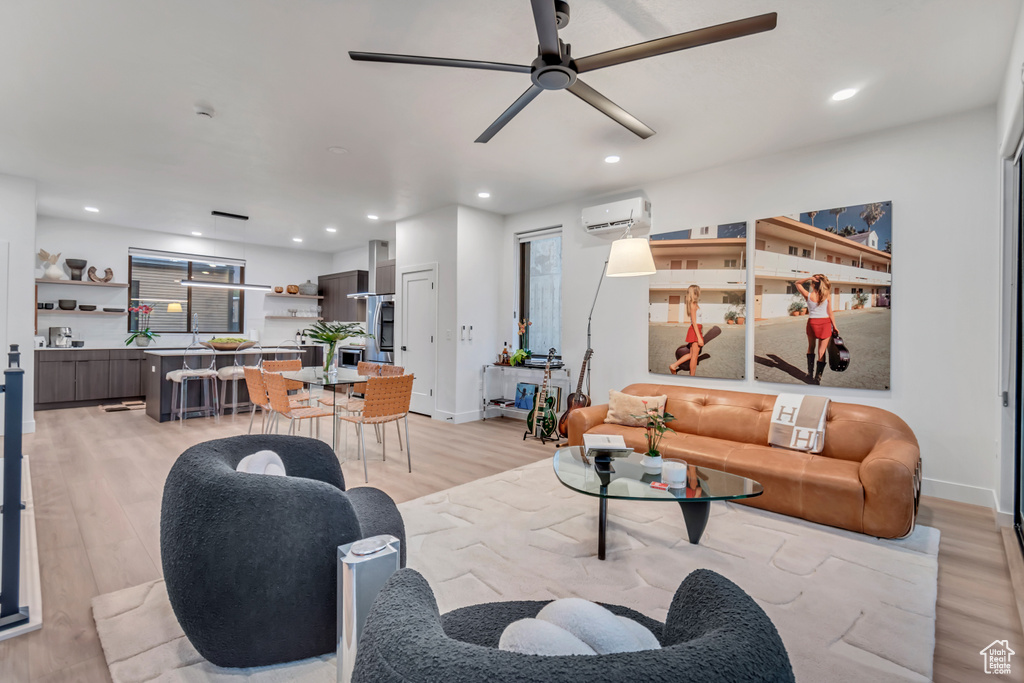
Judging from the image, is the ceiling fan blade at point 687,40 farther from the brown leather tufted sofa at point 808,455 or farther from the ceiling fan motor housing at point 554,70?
the brown leather tufted sofa at point 808,455

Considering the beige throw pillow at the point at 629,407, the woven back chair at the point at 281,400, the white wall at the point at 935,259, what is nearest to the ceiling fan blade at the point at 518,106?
the beige throw pillow at the point at 629,407

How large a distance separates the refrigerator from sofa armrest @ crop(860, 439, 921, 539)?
604 cm

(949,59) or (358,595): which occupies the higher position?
(949,59)

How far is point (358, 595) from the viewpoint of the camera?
3.28ft

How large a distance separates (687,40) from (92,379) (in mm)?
8662

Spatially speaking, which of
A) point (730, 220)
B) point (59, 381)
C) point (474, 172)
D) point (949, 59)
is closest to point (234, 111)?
point (474, 172)

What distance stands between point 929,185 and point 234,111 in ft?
16.9

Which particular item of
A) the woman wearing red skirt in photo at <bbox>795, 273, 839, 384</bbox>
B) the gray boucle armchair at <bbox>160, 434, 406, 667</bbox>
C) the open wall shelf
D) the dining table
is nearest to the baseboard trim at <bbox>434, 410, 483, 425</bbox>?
the dining table

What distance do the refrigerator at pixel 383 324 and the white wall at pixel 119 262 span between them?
263 cm

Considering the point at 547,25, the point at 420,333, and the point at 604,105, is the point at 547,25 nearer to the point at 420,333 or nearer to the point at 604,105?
the point at 604,105

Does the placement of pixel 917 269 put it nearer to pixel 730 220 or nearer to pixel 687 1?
pixel 730 220

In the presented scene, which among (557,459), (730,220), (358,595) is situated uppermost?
(730,220)

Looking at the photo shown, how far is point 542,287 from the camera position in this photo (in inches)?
247

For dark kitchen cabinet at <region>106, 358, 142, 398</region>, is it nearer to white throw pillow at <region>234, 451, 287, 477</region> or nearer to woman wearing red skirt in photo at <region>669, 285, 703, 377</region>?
white throw pillow at <region>234, 451, 287, 477</region>
